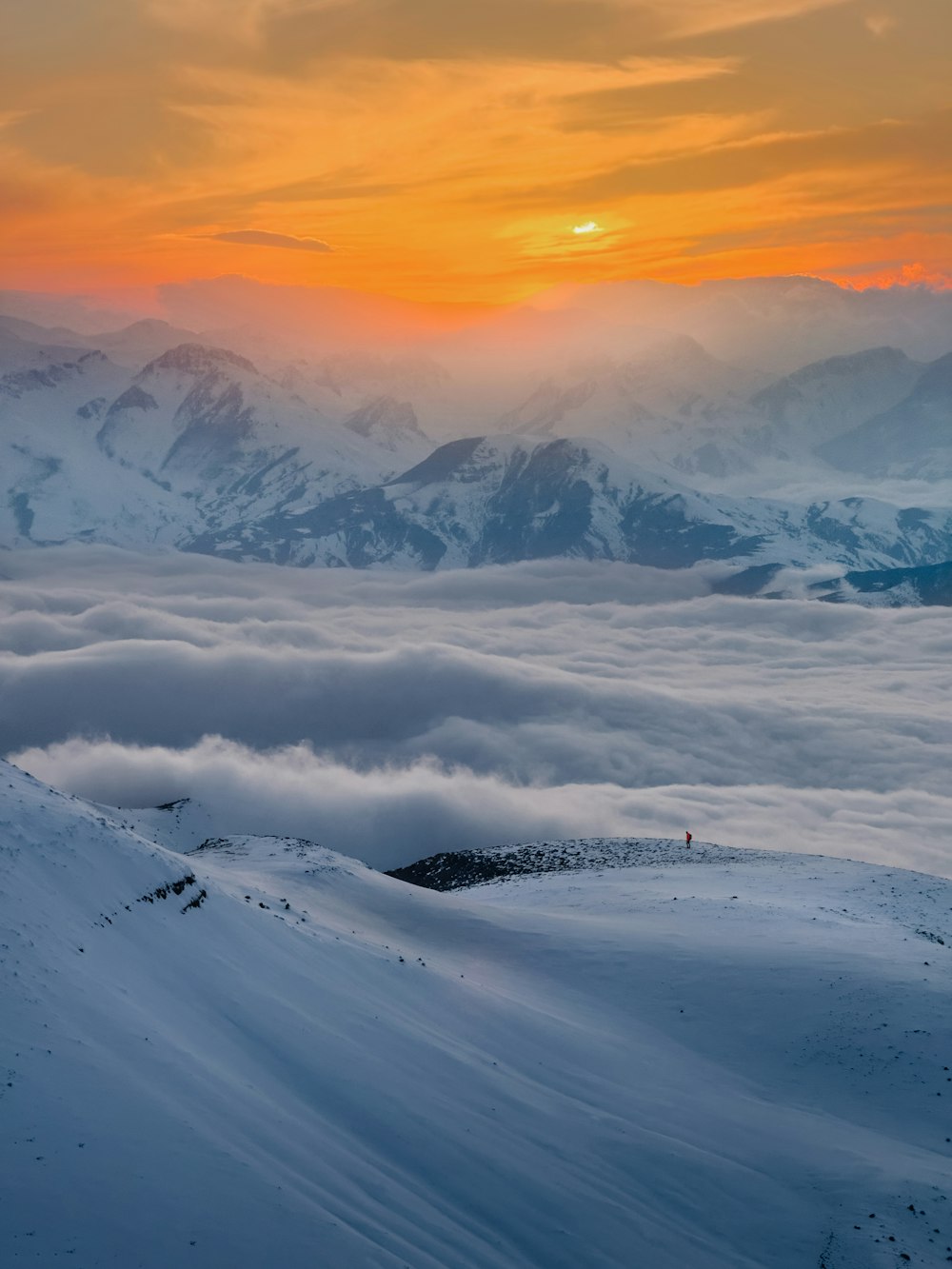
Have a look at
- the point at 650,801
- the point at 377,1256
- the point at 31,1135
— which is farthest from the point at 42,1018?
the point at 650,801

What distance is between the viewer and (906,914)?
54.7m

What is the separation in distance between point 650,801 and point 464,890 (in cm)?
9526

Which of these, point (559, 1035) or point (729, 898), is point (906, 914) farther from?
point (559, 1035)

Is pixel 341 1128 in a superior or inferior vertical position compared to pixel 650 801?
superior

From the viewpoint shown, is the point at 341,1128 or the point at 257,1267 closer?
the point at 257,1267

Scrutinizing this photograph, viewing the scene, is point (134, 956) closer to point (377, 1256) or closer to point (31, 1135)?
point (31, 1135)

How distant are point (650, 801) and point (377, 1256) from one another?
14465 centimetres

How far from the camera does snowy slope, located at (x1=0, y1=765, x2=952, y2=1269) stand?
21516mm

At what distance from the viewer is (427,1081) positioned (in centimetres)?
3003

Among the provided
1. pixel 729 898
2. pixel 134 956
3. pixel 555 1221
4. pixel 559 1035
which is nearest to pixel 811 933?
pixel 729 898

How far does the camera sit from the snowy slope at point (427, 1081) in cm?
2152

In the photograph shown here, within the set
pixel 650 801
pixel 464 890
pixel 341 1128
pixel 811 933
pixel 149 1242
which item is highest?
pixel 149 1242

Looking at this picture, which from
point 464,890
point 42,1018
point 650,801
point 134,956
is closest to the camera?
point 42,1018

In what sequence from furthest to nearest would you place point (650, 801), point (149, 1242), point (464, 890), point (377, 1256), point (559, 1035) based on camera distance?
point (650, 801) → point (464, 890) → point (559, 1035) → point (377, 1256) → point (149, 1242)
